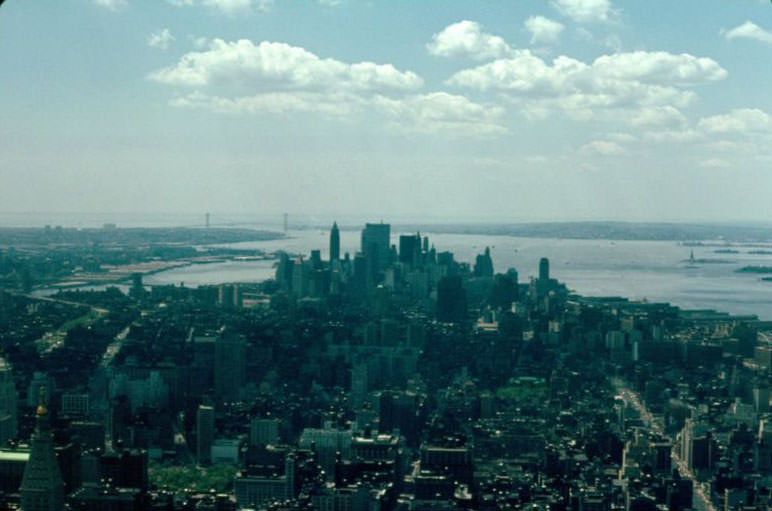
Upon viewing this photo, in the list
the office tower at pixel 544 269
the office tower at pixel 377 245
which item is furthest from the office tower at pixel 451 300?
the office tower at pixel 544 269

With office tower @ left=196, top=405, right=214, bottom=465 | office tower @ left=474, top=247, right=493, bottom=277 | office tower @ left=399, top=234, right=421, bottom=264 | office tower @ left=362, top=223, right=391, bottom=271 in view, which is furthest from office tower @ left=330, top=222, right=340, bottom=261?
office tower @ left=196, top=405, right=214, bottom=465

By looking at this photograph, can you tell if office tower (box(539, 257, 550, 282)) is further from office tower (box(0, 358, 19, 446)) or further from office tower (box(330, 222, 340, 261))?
office tower (box(0, 358, 19, 446))

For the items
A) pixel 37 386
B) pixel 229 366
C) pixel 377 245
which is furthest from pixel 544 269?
pixel 37 386

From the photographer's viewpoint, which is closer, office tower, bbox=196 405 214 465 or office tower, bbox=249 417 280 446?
office tower, bbox=196 405 214 465

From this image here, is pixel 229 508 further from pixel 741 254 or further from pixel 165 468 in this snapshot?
pixel 741 254

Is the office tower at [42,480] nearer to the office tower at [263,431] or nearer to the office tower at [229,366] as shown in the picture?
the office tower at [263,431]

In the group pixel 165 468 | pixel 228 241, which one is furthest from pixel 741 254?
pixel 165 468
